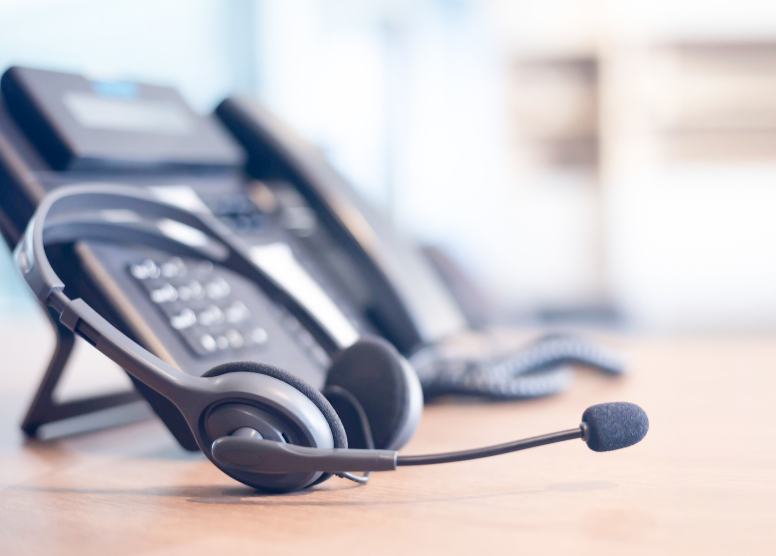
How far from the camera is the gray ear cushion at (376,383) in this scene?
1.02 ft

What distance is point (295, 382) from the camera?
0.27m

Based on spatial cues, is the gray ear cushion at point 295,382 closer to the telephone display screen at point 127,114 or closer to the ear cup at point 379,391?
the ear cup at point 379,391

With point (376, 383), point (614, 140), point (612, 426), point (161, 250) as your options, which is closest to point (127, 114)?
point (161, 250)

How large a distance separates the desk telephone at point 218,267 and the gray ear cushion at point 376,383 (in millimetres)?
45

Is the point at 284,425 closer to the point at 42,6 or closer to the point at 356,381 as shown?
the point at 356,381

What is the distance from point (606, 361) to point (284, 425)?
34cm

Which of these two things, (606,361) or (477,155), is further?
(477,155)

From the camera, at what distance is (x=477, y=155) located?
2.66 metres

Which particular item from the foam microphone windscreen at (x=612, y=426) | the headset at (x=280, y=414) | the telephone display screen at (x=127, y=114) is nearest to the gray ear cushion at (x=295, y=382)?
the headset at (x=280, y=414)

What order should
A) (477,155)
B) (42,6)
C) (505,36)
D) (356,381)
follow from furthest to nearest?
(477,155) → (505,36) → (42,6) → (356,381)

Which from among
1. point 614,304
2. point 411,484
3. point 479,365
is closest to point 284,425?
point 411,484

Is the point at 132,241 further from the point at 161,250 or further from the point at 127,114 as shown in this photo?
the point at 127,114

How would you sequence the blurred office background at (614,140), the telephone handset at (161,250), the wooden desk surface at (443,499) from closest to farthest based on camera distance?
the wooden desk surface at (443,499) < the telephone handset at (161,250) < the blurred office background at (614,140)

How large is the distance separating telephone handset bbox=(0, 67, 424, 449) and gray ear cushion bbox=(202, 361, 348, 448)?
74 mm
